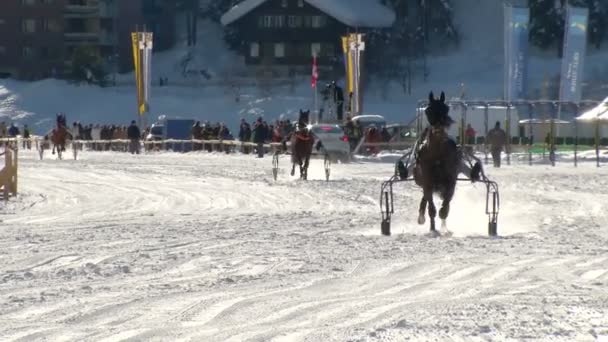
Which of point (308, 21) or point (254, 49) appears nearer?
point (254, 49)

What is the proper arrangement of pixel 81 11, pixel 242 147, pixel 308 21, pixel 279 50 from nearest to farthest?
1. pixel 242 147
2. pixel 279 50
3. pixel 308 21
4. pixel 81 11

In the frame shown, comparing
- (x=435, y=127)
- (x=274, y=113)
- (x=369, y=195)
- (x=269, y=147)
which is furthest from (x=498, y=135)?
(x=274, y=113)

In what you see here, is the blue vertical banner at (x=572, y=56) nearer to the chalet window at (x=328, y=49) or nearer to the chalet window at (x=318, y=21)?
the chalet window at (x=328, y=49)

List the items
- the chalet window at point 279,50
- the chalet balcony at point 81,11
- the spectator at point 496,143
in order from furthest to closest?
the chalet balcony at point 81,11 < the chalet window at point 279,50 < the spectator at point 496,143

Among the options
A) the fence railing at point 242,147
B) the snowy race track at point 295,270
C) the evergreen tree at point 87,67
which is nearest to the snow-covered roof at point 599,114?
the fence railing at point 242,147

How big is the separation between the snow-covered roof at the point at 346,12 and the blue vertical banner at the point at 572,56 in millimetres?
39734

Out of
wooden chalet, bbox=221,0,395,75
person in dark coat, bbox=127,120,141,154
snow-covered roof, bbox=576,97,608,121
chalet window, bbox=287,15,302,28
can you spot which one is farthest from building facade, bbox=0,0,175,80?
snow-covered roof, bbox=576,97,608,121

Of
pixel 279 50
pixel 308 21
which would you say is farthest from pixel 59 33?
pixel 308 21

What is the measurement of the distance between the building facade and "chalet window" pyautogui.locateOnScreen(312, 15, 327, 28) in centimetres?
1180

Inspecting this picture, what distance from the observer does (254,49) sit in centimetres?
9306

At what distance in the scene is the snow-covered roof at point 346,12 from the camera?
91.4 metres

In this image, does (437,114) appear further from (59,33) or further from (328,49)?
(59,33)

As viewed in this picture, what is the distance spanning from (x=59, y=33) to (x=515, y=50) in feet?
167

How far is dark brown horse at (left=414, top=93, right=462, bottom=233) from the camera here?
55.4 ft
